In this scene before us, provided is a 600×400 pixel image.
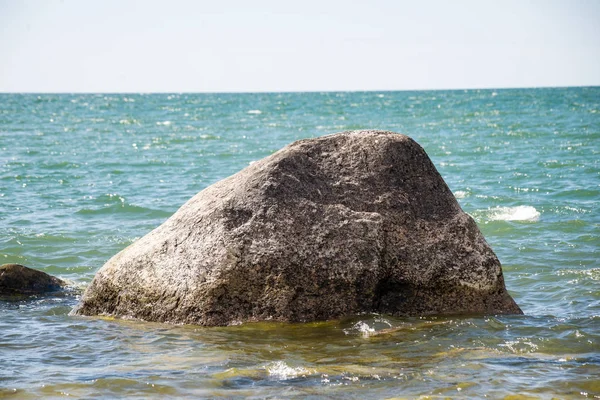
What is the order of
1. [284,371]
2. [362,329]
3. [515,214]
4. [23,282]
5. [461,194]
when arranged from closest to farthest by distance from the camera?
[284,371]
[362,329]
[23,282]
[515,214]
[461,194]

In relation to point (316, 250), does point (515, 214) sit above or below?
below

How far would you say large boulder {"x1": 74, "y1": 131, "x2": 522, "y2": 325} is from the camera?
22.5ft

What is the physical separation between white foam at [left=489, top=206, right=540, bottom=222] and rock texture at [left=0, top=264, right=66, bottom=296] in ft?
26.2

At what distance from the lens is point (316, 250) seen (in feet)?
22.5

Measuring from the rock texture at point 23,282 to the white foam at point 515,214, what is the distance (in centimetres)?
797

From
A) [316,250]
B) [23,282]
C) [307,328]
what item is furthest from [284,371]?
[23,282]

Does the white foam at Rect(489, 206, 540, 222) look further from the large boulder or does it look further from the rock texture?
the rock texture

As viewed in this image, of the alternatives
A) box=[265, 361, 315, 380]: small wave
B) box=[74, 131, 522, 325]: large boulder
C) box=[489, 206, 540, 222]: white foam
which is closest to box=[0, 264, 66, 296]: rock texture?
box=[74, 131, 522, 325]: large boulder

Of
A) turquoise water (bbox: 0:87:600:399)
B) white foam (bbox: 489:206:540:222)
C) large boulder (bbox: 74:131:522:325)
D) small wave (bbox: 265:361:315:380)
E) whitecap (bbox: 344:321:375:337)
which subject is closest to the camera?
turquoise water (bbox: 0:87:600:399)

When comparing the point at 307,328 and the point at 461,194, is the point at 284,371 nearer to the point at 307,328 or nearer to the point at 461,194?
the point at 307,328

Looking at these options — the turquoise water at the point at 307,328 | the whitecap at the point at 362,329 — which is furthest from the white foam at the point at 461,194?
the whitecap at the point at 362,329

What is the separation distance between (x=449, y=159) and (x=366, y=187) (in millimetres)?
17682

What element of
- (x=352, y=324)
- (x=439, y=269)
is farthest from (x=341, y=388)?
(x=439, y=269)

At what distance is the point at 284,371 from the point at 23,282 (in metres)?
4.35
